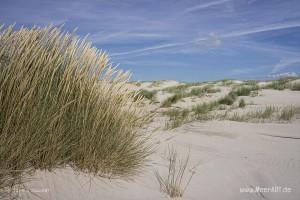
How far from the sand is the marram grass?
0.66ft

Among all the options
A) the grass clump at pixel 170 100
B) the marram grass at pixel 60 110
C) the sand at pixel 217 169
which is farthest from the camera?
the grass clump at pixel 170 100

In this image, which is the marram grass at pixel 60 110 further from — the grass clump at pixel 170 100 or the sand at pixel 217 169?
the grass clump at pixel 170 100

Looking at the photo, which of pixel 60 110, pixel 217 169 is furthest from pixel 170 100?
pixel 60 110

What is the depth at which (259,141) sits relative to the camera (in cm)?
655

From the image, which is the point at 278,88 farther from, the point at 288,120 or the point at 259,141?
the point at 259,141

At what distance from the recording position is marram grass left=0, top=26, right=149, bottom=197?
10.1 feet

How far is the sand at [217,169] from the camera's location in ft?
11.2

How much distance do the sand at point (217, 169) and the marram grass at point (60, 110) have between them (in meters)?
0.20

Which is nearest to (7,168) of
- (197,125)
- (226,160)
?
(226,160)

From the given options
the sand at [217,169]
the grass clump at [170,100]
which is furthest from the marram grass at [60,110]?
the grass clump at [170,100]

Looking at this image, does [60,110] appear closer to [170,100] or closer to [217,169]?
[217,169]

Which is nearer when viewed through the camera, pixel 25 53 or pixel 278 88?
pixel 25 53

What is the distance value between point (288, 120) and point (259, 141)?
285 cm

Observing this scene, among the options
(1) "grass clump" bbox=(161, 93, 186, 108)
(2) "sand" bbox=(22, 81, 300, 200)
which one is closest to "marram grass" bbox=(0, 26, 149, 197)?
(2) "sand" bbox=(22, 81, 300, 200)
